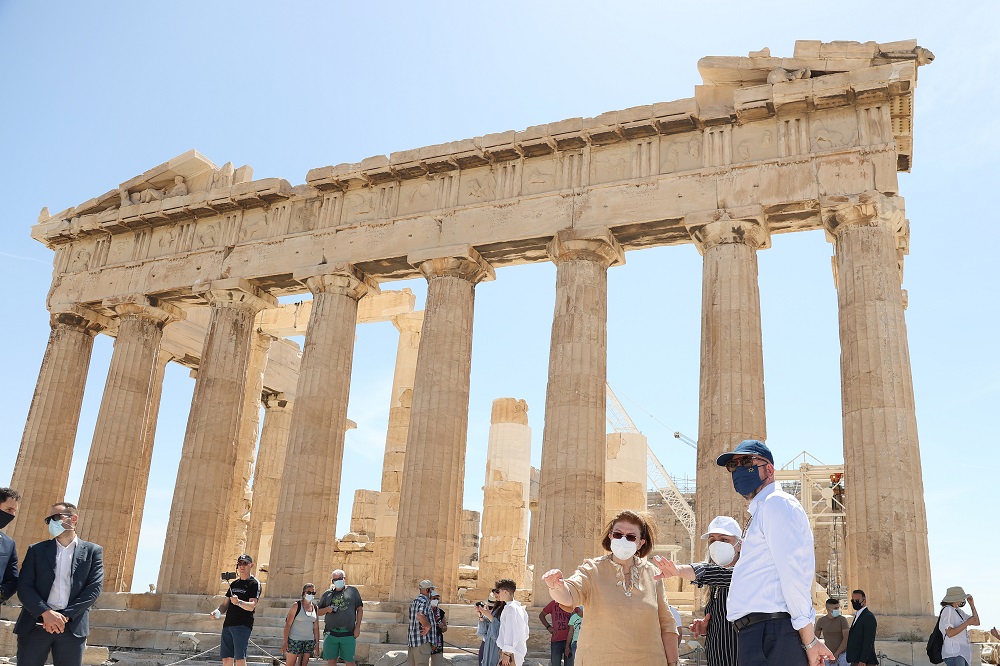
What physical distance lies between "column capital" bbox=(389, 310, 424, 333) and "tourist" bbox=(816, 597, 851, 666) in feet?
62.0

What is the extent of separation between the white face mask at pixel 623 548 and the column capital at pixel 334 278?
18.2 meters

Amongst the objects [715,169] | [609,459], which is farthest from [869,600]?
[609,459]

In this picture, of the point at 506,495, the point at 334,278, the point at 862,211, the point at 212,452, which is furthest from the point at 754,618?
the point at 506,495

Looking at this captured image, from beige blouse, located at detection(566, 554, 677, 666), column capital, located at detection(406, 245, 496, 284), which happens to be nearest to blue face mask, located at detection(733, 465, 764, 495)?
beige blouse, located at detection(566, 554, 677, 666)

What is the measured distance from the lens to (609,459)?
3075cm

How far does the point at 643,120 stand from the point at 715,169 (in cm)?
210

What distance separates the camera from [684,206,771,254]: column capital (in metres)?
19.3

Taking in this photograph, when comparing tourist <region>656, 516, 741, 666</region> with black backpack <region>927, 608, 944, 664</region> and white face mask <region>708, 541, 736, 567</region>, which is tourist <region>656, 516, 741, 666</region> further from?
black backpack <region>927, 608, 944, 664</region>

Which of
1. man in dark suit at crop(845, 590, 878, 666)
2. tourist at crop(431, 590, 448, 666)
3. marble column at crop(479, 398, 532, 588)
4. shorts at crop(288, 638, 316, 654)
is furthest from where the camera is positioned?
marble column at crop(479, 398, 532, 588)

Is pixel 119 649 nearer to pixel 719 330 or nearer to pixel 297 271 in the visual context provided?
pixel 297 271

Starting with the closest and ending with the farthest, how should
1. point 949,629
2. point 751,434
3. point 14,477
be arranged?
point 949,629
point 751,434
point 14,477

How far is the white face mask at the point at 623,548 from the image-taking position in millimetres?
5754

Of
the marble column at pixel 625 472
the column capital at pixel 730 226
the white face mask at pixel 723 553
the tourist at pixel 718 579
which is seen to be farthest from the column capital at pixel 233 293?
the white face mask at pixel 723 553

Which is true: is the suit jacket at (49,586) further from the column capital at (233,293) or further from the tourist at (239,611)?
the column capital at (233,293)
